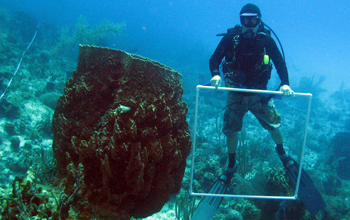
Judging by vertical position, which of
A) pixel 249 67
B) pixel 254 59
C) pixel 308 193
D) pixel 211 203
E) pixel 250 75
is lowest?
pixel 211 203

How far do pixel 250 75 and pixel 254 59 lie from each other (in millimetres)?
304

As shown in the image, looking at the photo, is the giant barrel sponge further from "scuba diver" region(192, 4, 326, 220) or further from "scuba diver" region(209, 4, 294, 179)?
"scuba diver" region(209, 4, 294, 179)

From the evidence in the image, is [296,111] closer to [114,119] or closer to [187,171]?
[187,171]

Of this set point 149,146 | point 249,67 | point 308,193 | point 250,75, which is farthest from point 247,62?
point 308,193

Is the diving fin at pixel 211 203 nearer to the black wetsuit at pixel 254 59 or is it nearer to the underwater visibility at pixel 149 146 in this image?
the underwater visibility at pixel 149 146

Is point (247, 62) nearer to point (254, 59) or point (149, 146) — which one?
point (254, 59)

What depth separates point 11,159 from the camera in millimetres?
5707

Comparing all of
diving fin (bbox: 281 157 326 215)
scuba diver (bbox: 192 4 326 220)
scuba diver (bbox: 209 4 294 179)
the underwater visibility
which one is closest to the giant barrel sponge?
the underwater visibility

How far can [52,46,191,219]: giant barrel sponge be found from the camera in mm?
2287

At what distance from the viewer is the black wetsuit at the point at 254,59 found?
3562 millimetres

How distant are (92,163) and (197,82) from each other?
54.2 feet

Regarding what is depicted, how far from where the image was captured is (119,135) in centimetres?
237

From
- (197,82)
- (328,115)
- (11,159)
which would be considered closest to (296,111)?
(328,115)

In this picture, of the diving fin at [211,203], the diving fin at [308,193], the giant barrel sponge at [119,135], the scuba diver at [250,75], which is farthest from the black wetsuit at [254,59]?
the diving fin at [211,203]
